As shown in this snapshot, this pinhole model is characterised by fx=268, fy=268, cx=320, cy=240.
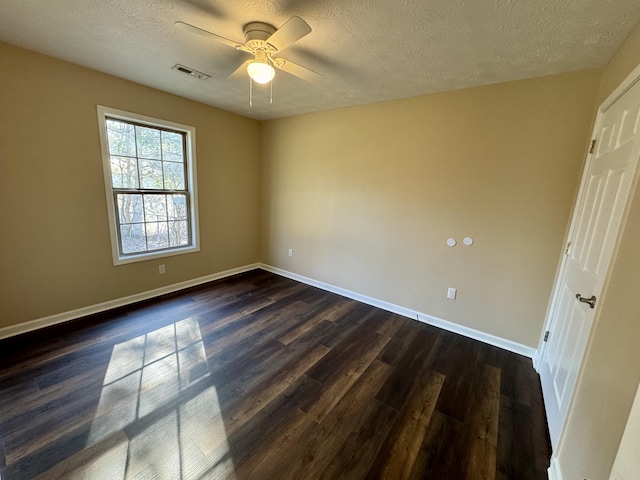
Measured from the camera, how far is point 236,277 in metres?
4.17

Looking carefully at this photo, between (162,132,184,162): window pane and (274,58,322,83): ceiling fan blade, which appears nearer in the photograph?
(274,58,322,83): ceiling fan blade

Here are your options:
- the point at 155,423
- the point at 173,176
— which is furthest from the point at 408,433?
the point at 173,176

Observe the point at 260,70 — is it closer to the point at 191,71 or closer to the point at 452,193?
the point at 191,71

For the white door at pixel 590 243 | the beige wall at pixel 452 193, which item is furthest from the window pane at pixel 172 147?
the white door at pixel 590 243

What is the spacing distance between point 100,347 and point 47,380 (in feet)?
1.35

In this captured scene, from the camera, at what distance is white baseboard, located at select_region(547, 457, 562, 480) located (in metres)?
1.33

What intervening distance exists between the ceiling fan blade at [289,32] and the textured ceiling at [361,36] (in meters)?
0.16

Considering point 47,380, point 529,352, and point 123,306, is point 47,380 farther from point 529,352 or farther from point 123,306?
point 529,352

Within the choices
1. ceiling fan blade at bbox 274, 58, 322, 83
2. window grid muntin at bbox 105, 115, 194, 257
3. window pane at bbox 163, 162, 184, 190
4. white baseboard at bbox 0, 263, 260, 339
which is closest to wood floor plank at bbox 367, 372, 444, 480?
ceiling fan blade at bbox 274, 58, 322, 83

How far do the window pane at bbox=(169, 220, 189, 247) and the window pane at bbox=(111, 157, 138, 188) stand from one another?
2.18 feet

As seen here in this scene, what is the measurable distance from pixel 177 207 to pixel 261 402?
2.69 metres

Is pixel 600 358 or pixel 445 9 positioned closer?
pixel 600 358

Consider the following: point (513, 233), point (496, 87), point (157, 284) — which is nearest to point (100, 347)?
point (157, 284)

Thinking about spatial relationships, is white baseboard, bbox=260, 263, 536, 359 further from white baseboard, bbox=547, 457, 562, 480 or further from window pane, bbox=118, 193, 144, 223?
window pane, bbox=118, 193, 144, 223
